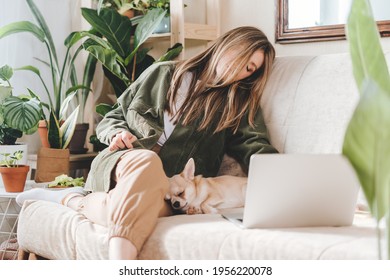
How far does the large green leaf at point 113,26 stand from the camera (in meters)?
2.96

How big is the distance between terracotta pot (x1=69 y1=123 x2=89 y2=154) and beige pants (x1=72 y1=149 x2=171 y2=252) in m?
1.31

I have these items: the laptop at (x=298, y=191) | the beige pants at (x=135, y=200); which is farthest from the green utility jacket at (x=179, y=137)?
the laptop at (x=298, y=191)

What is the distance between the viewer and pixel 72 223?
2039mm

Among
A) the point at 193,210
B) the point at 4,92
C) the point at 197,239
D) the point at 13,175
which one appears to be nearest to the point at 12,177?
the point at 13,175

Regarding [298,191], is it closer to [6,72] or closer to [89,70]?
[6,72]

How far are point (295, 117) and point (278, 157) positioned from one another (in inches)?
26.0

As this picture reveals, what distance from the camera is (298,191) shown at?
5.34 feet

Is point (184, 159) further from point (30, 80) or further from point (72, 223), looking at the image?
point (30, 80)

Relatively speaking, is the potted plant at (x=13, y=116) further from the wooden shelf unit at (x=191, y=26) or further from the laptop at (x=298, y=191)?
the laptop at (x=298, y=191)

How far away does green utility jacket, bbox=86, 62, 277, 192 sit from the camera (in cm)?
220

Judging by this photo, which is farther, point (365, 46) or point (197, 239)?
point (197, 239)

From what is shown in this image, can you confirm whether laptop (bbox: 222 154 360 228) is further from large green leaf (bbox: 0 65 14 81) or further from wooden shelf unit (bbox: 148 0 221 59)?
large green leaf (bbox: 0 65 14 81)

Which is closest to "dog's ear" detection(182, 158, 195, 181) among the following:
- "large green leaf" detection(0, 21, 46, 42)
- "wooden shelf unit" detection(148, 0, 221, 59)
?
"wooden shelf unit" detection(148, 0, 221, 59)

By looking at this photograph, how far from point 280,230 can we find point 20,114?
4.64ft
